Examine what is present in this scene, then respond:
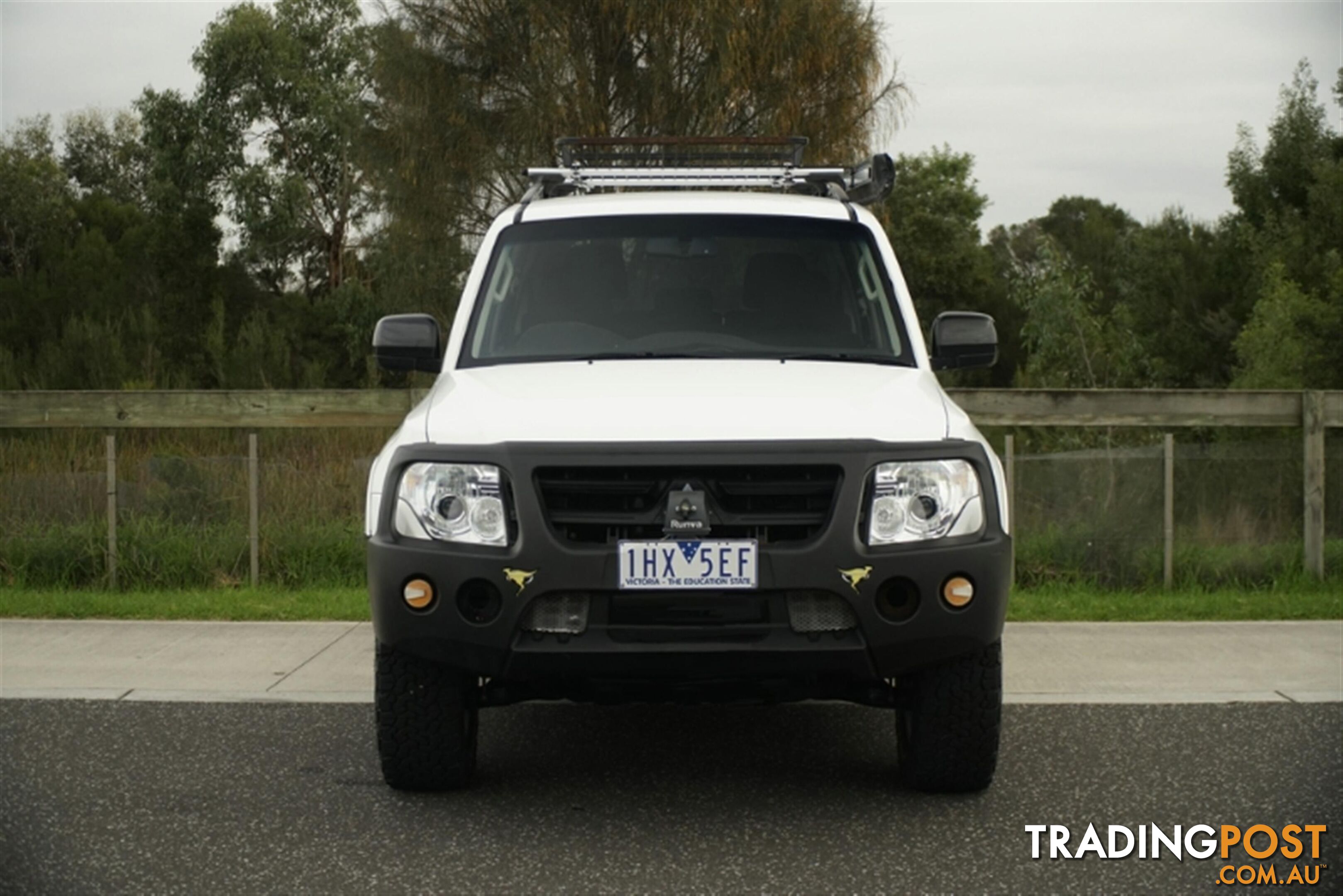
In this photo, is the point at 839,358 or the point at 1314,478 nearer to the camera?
the point at 839,358

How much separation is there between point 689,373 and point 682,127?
2374 centimetres

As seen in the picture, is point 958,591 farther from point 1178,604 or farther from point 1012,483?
point 1012,483

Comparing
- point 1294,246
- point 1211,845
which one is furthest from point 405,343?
point 1294,246

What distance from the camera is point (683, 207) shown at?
252 inches

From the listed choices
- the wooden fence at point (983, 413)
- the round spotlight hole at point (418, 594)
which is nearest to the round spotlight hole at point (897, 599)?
the round spotlight hole at point (418, 594)

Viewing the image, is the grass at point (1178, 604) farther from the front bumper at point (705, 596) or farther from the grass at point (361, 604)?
the front bumper at point (705, 596)

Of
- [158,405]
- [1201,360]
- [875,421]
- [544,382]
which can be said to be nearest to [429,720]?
[544,382]

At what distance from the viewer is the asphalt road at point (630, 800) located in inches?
177

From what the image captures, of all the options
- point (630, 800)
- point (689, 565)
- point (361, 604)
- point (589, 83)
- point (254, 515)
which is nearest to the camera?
point (689, 565)

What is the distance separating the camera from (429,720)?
5098 millimetres

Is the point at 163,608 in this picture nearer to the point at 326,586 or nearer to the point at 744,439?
the point at 326,586

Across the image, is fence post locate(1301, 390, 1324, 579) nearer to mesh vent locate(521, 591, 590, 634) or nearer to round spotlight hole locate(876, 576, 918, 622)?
round spotlight hole locate(876, 576, 918, 622)

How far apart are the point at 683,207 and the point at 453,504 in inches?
80.3

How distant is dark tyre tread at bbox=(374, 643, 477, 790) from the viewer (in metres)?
5.05
